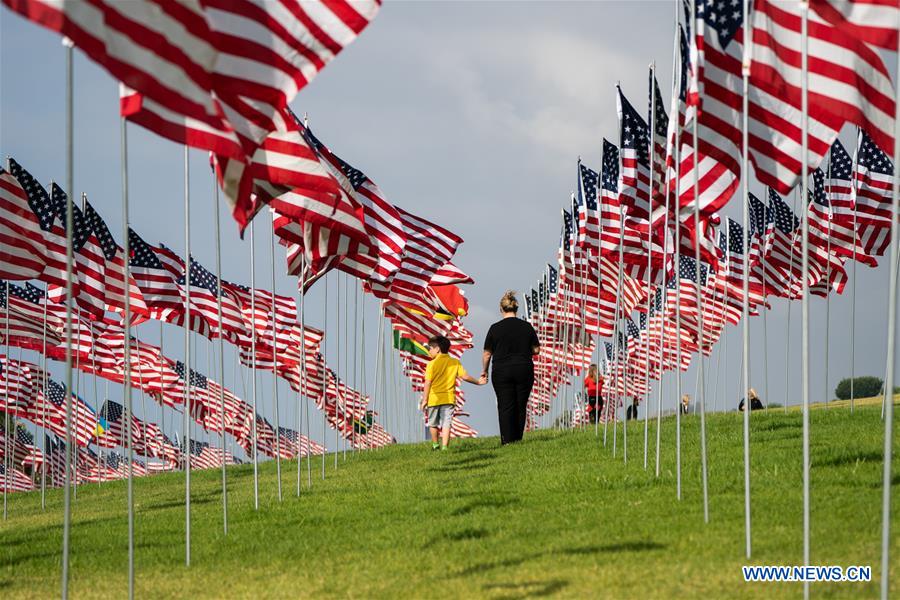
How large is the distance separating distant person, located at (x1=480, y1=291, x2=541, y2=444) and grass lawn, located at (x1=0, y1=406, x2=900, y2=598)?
1.51 m

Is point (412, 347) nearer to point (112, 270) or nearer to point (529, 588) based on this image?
point (112, 270)

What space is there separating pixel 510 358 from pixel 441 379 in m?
2.30

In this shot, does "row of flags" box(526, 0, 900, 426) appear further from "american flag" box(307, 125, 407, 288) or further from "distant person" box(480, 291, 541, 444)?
"american flag" box(307, 125, 407, 288)

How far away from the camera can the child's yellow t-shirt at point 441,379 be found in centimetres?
2495

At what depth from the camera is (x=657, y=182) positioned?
787 inches

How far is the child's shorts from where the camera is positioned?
25375 millimetres

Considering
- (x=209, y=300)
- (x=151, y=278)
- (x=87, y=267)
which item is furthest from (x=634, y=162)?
(x=209, y=300)

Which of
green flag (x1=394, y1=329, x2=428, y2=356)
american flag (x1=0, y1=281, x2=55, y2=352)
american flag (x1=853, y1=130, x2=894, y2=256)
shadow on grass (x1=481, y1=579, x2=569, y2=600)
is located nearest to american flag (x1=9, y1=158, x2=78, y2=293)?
american flag (x1=0, y1=281, x2=55, y2=352)

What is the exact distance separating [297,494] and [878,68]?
11.3m

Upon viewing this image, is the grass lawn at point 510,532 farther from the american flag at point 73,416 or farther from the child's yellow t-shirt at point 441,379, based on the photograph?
the american flag at point 73,416

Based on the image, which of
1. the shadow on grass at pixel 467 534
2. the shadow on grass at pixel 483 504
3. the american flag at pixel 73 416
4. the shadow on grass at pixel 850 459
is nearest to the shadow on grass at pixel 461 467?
the shadow on grass at pixel 483 504

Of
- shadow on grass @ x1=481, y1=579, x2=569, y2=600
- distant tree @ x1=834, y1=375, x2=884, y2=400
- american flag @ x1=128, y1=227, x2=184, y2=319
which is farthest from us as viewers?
distant tree @ x1=834, y1=375, x2=884, y2=400

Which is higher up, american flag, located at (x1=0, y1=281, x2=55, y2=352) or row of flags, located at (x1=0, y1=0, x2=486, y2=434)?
row of flags, located at (x1=0, y1=0, x2=486, y2=434)

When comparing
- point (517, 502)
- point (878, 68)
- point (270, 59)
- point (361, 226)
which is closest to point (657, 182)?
point (361, 226)
